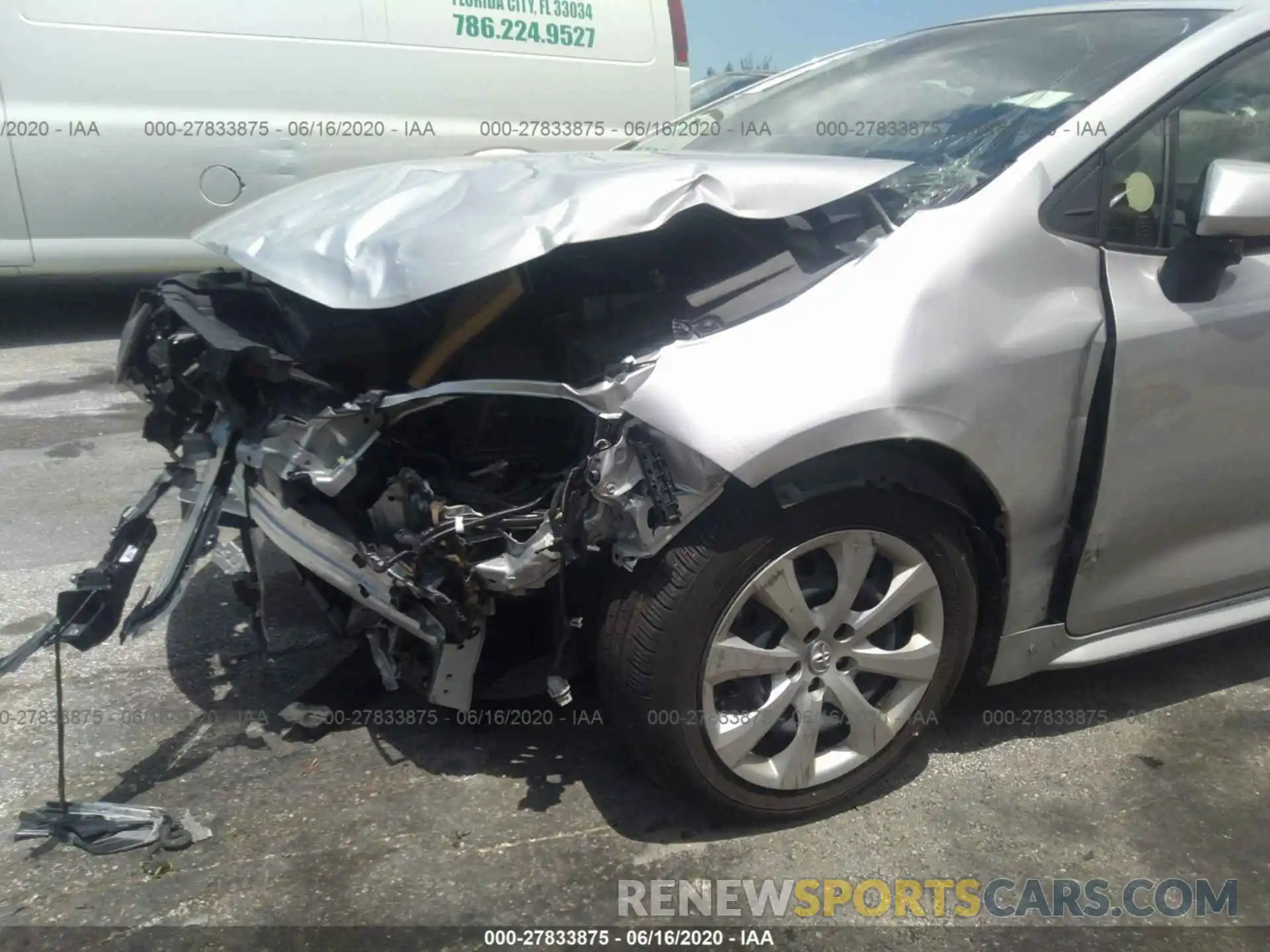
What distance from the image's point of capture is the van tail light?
752 cm

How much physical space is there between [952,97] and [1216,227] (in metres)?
0.80

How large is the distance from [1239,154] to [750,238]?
4.16 ft

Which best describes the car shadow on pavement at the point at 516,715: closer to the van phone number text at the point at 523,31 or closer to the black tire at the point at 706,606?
the black tire at the point at 706,606

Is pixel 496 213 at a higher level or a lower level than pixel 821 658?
higher

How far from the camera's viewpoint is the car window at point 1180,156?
7.78ft

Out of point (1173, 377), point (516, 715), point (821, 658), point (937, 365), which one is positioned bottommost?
point (516, 715)

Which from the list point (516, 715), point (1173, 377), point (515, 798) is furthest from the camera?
point (516, 715)

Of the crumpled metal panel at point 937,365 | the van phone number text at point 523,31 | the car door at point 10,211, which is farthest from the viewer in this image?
the van phone number text at point 523,31

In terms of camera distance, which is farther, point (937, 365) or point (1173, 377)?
point (1173, 377)

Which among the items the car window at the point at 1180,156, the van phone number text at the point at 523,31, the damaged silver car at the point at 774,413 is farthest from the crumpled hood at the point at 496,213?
the van phone number text at the point at 523,31

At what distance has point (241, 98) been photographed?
252 inches

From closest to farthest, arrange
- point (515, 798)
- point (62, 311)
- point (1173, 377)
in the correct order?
point (1173, 377)
point (515, 798)
point (62, 311)

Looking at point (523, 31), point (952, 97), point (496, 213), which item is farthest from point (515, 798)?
point (523, 31)

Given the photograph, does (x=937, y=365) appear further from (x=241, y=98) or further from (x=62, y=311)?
(x=62, y=311)
